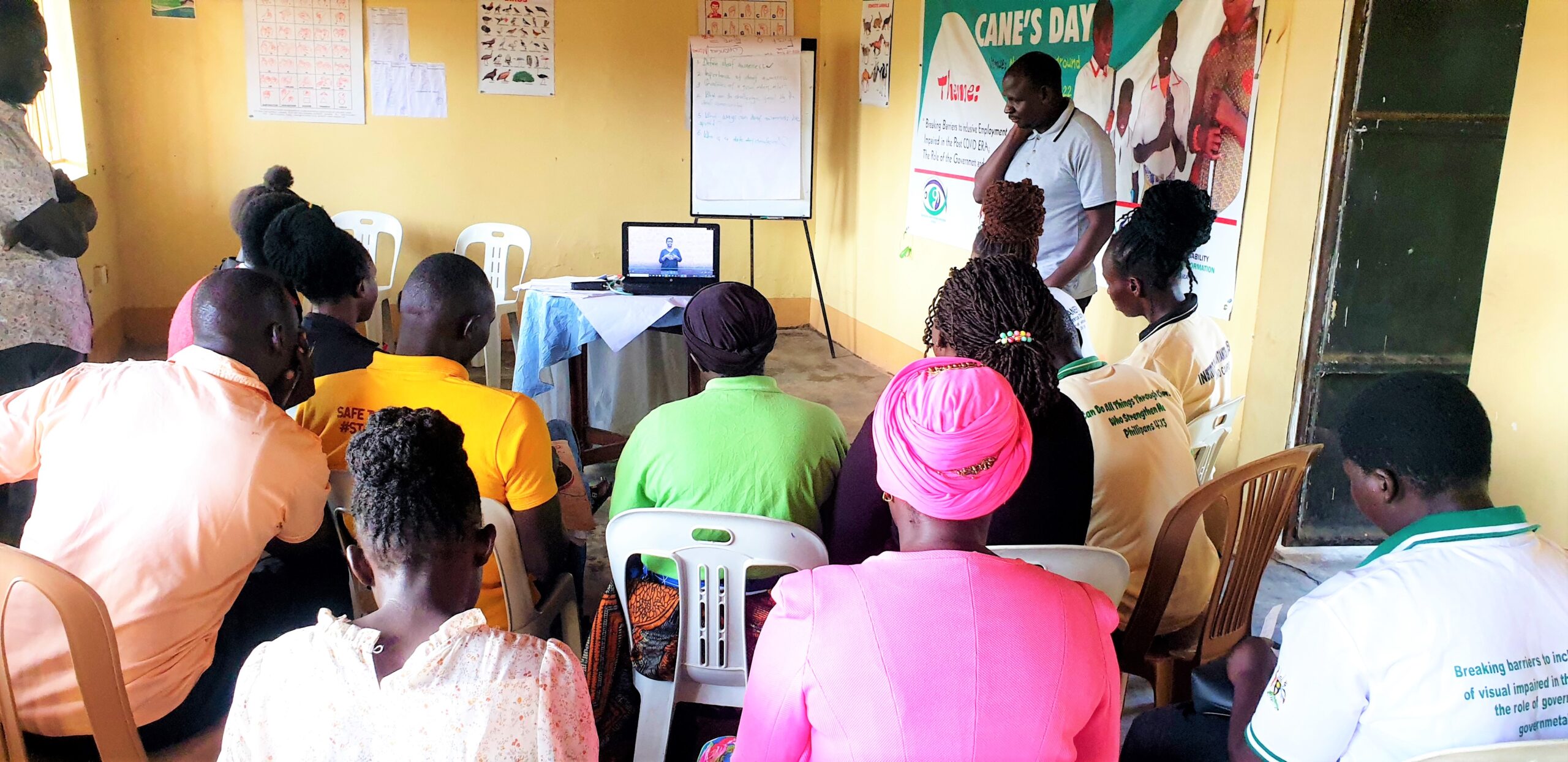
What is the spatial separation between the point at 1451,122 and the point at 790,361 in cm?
344

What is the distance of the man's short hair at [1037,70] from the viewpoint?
3.46 m

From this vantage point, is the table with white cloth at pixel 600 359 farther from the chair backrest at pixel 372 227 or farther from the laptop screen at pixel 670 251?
the chair backrest at pixel 372 227

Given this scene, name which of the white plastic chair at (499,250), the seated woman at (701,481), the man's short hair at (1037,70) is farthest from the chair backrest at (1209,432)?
the white plastic chair at (499,250)

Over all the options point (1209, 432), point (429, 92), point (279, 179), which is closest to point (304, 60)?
point (429, 92)

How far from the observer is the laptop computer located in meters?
3.98

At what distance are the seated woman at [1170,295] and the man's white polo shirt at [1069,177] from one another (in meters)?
0.80

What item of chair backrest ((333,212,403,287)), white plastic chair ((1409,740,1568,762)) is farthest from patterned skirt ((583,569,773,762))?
chair backrest ((333,212,403,287))

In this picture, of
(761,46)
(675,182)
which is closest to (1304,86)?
(761,46)

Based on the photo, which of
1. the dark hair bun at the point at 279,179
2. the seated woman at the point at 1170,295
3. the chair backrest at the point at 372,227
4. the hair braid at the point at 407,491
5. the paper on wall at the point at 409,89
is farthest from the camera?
the paper on wall at the point at 409,89

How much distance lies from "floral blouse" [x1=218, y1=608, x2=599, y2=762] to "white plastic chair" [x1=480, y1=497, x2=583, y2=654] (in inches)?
27.6

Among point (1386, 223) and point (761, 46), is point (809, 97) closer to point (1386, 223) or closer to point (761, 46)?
point (761, 46)

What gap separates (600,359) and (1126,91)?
2.15 metres

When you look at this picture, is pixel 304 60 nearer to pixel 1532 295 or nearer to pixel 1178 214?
pixel 1178 214

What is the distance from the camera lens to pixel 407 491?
3.89 feet
